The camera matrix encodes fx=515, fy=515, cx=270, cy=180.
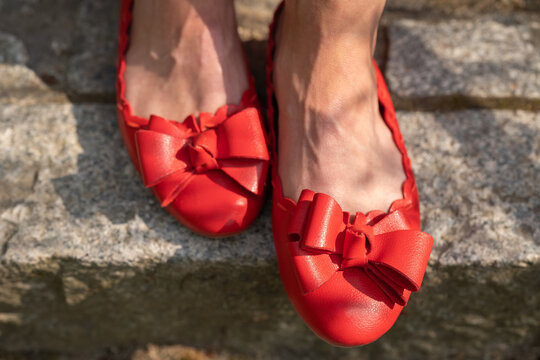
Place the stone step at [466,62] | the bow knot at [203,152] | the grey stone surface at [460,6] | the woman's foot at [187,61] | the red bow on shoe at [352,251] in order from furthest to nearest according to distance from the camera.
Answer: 1. the grey stone surface at [460,6]
2. the stone step at [466,62]
3. the woman's foot at [187,61]
4. the bow knot at [203,152]
5. the red bow on shoe at [352,251]

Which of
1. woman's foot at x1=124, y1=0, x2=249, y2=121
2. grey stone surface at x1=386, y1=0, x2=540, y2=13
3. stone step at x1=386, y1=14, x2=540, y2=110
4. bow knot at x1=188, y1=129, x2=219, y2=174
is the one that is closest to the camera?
bow knot at x1=188, y1=129, x2=219, y2=174

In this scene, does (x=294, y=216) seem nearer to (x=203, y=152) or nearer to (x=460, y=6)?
(x=203, y=152)

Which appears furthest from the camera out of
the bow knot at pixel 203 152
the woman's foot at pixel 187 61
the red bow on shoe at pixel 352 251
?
the woman's foot at pixel 187 61

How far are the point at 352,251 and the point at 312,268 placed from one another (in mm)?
74

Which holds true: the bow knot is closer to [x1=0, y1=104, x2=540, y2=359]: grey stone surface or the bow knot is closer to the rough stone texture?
[x1=0, y1=104, x2=540, y2=359]: grey stone surface

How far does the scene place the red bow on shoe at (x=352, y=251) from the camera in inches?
34.4

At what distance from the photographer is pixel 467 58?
1.39 m

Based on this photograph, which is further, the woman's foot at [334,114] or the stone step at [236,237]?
the stone step at [236,237]

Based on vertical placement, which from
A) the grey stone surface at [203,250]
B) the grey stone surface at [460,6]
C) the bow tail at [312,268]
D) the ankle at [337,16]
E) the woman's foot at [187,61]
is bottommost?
the grey stone surface at [203,250]

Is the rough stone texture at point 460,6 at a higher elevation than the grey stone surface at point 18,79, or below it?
below

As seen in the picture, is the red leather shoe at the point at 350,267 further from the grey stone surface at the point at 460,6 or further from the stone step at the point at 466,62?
the grey stone surface at the point at 460,6

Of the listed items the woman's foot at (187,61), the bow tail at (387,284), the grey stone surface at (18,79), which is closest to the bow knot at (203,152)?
the woman's foot at (187,61)

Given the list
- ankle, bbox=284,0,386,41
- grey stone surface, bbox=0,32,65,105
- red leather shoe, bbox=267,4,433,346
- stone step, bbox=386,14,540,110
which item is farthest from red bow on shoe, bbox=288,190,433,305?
grey stone surface, bbox=0,32,65,105

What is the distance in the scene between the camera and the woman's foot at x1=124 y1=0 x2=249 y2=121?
3.57ft
